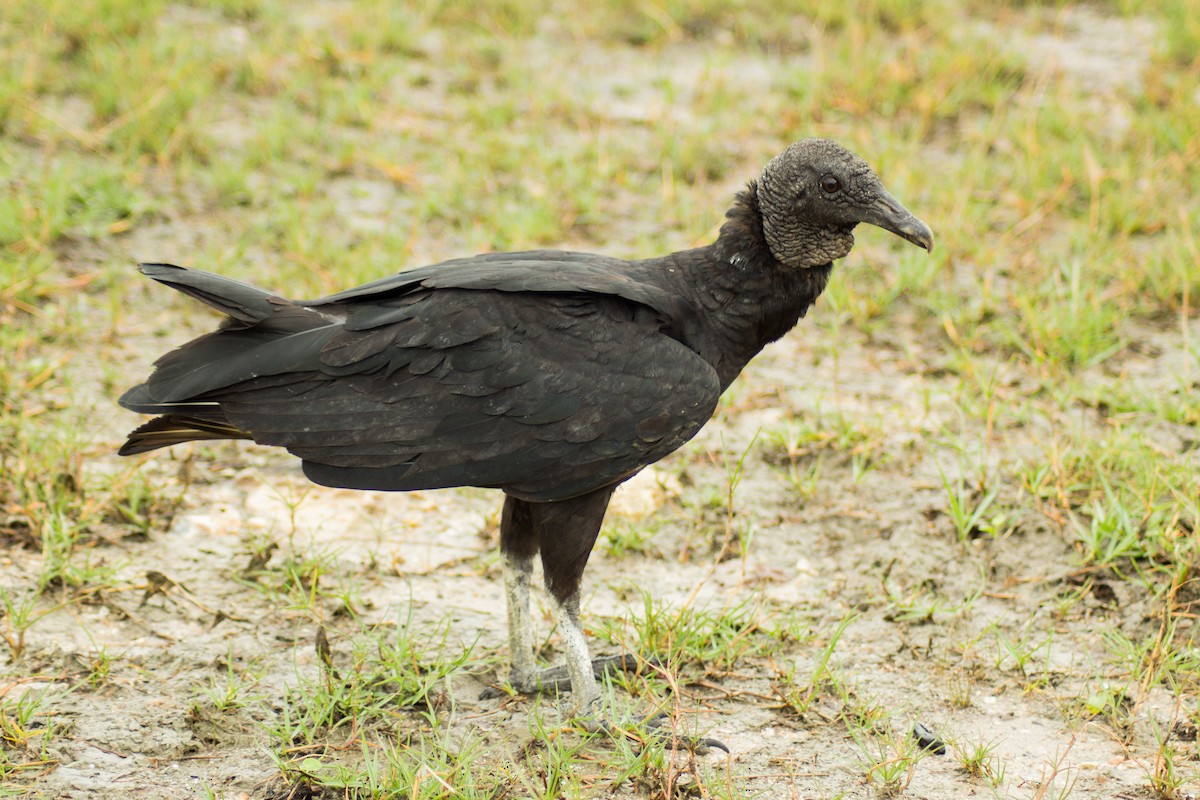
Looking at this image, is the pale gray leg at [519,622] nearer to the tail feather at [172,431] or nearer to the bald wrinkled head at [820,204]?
the tail feather at [172,431]

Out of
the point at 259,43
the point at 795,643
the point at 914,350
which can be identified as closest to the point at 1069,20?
the point at 914,350

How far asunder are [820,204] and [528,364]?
0.88 meters

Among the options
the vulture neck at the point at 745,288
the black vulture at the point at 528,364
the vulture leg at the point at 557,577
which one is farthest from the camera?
the vulture neck at the point at 745,288

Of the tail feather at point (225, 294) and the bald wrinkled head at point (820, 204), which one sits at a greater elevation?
the bald wrinkled head at point (820, 204)

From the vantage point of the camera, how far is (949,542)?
400 centimetres

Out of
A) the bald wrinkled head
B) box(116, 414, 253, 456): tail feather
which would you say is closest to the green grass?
box(116, 414, 253, 456): tail feather

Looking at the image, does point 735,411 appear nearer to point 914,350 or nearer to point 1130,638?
point 914,350

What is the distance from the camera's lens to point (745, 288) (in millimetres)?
3309

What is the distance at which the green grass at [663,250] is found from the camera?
11.0 feet

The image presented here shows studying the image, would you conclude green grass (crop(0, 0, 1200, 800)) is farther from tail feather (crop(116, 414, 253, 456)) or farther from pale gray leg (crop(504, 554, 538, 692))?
tail feather (crop(116, 414, 253, 456))

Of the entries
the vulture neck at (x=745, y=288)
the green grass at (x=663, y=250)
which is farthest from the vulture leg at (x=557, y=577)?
the vulture neck at (x=745, y=288)

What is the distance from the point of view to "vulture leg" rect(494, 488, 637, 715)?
3193mm

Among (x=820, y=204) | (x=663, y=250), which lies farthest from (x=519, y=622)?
(x=663, y=250)

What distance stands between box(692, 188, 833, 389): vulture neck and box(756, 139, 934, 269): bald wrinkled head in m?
0.04
